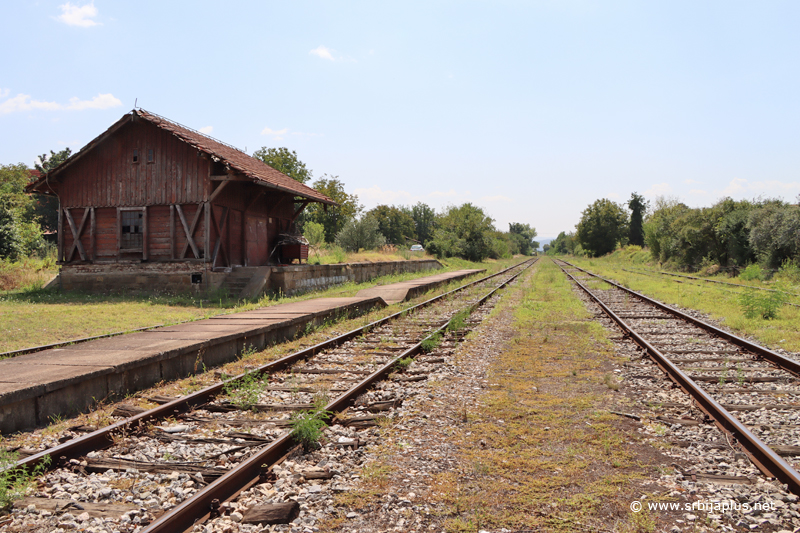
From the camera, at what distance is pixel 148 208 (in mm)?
17250

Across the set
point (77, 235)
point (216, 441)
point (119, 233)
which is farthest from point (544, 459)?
point (77, 235)

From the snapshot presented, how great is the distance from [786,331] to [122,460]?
1135 centimetres

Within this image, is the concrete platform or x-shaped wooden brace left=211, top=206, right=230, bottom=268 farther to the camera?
x-shaped wooden brace left=211, top=206, right=230, bottom=268

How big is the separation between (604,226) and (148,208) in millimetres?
70087

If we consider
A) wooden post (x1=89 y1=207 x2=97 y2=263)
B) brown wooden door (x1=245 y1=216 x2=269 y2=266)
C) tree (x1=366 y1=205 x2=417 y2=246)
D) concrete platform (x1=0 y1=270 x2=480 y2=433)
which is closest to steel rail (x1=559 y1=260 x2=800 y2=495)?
concrete platform (x1=0 y1=270 x2=480 y2=433)

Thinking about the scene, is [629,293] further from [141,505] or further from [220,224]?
[141,505]

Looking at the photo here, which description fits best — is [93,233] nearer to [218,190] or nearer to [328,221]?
[218,190]

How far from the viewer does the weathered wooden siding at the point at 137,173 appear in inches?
656

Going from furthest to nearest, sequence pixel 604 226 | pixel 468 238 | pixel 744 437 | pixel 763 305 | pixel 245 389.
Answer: pixel 604 226 < pixel 468 238 < pixel 763 305 < pixel 245 389 < pixel 744 437

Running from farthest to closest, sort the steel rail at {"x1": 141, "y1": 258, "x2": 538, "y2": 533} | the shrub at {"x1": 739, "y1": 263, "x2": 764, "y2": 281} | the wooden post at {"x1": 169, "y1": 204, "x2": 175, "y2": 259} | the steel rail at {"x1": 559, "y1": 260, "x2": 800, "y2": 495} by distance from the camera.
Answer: the shrub at {"x1": 739, "y1": 263, "x2": 764, "y2": 281}, the wooden post at {"x1": 169, "y1": 204, "x2": 175, "y2": 259}, the steel rail at {"x1": 559, "y1": 260, "x2": 800, "y2": 495}, the steel rail at {"x1": 141, "y1": 258, "x2": 538, "y2": 533}

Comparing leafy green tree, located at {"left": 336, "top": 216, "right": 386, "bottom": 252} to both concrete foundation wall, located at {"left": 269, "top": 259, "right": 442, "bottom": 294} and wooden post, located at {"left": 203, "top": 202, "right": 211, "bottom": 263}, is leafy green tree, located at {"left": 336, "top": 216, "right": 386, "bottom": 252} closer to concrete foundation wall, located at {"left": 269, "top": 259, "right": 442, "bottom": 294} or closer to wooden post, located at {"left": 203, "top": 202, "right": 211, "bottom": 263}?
concrete foundation wall, located at {"left": 269, "top": 259, "right": 442, "bottom": 294}

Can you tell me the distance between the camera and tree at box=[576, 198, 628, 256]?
74.6 m

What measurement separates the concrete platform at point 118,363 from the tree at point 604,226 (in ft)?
239

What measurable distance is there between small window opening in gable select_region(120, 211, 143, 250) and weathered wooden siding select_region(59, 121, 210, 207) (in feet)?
1.28
